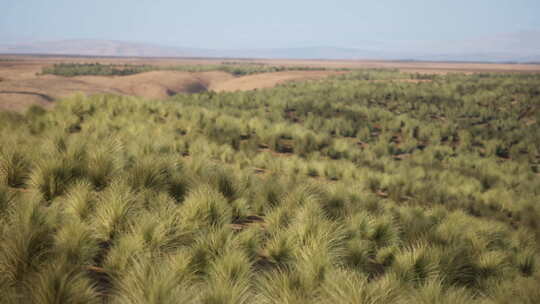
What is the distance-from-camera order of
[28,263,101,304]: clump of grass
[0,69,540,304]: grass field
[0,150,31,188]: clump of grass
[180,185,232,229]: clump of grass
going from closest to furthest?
[28,263,101,304]: clump of grass
[0,69,540,304]: grass field
[180,185,232,229]: clump of grass
[0,150,31,188]: clump of grass

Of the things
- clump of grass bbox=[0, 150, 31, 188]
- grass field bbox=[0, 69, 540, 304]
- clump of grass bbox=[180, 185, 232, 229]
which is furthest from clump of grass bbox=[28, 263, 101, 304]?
clump of grass bbox=[0, 150, 31, 188]

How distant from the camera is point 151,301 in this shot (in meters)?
2.59

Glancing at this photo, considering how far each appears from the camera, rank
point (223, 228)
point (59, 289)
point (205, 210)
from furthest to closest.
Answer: point (205, 210)
point (223, 228)
point (59, 289)

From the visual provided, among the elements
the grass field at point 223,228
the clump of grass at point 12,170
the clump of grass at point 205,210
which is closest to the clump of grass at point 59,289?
the grass field at point 223,228

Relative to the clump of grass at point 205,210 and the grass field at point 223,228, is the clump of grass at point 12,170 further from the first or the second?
the clump of grass at point 205,210

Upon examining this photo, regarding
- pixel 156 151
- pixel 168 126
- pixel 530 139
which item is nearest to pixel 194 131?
pixel 168 126

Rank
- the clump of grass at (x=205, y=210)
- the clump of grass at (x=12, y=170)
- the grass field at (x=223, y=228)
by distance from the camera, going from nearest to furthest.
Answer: the grass field at (x=223, y=228), the clump of grass at (x=205, y=210), the clump of grass at (x=12, y=170)

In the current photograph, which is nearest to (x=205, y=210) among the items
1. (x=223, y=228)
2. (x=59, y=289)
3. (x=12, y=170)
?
(x=223, y=228)

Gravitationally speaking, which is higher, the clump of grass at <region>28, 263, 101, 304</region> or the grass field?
the clump of grass at <region>28, 263, 101, 304</region>

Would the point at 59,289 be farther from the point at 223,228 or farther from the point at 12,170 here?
the point at 12,170

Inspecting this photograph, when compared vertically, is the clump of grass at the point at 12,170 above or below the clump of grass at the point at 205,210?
above

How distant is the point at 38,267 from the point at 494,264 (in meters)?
5.21

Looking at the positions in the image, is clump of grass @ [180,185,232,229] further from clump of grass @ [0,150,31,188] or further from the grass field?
clump of grass @ [0,150,31,188]

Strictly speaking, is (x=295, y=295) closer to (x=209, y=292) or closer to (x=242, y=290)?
(x=242, y=290)
